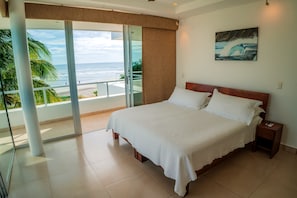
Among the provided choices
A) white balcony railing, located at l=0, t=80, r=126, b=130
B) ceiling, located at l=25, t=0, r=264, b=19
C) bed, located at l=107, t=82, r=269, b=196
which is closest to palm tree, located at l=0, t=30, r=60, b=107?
white balcony railing, located at l=0, t=80, r=126, b=130

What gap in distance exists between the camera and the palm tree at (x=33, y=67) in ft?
9.80

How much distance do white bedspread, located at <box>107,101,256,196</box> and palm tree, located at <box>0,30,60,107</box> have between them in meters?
1.45

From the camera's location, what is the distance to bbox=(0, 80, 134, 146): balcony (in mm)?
3396

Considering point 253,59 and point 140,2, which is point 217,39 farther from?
point 140,2

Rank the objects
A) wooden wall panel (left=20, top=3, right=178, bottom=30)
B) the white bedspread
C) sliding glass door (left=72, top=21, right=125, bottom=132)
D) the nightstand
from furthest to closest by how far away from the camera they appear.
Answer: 1. sliding glass door (left=72, top=21, right=125, bottom=132)
2. wooden wall panel (left=20, top=3, right=178, bottom=30)
3. the nightstand
4. the white bedspread

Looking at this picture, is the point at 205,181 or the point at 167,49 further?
the point at 167,49

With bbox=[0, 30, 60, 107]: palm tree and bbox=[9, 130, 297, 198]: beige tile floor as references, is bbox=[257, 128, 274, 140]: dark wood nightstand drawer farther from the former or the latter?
bbox=[0, 30, 60, 107]: palm tree

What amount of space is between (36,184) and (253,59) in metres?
3.82

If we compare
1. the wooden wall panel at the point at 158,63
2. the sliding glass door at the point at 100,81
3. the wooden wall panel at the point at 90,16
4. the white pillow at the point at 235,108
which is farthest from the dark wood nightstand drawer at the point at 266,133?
the sliding glass door at the point at 100,81

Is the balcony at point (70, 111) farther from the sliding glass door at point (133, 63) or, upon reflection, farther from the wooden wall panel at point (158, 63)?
the wooden wall panel at point (158, 63)

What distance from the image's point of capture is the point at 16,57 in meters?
2.68

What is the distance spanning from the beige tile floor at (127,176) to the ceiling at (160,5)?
97.6 inches

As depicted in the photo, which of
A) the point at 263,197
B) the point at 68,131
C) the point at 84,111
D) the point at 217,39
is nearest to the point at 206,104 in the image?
the point at 217,39

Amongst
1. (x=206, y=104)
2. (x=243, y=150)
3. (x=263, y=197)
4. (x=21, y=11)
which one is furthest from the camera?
(x=206, y=104)
